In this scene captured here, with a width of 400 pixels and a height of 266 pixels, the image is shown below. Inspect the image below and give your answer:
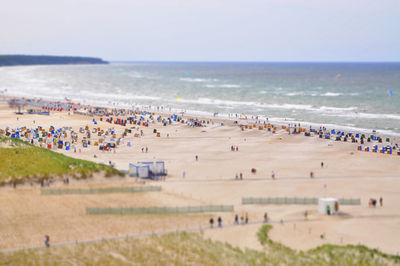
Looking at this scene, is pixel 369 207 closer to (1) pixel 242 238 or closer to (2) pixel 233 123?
(1) pixel 242 238

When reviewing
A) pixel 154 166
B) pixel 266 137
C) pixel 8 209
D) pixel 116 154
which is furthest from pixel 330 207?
pixel 266 137

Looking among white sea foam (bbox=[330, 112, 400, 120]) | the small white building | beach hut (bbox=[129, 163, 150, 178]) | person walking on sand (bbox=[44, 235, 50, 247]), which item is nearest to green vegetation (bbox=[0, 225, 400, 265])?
person walking on sand (bbox=[44, 235, 50, 247])

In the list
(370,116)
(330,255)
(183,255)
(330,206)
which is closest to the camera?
(183,255)

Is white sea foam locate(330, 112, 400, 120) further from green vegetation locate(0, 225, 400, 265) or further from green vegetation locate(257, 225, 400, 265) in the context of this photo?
green vegetation locate(0, 225, 400, 265)

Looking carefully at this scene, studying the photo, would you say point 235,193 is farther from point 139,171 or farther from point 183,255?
point 183,255

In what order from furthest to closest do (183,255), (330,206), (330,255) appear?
(330,206) → (330,255) → (183,255)

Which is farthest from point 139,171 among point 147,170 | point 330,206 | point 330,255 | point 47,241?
point 330,255

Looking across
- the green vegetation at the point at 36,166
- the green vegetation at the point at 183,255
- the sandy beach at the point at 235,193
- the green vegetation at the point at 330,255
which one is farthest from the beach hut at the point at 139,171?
the green vegetation at the point at 330,255
